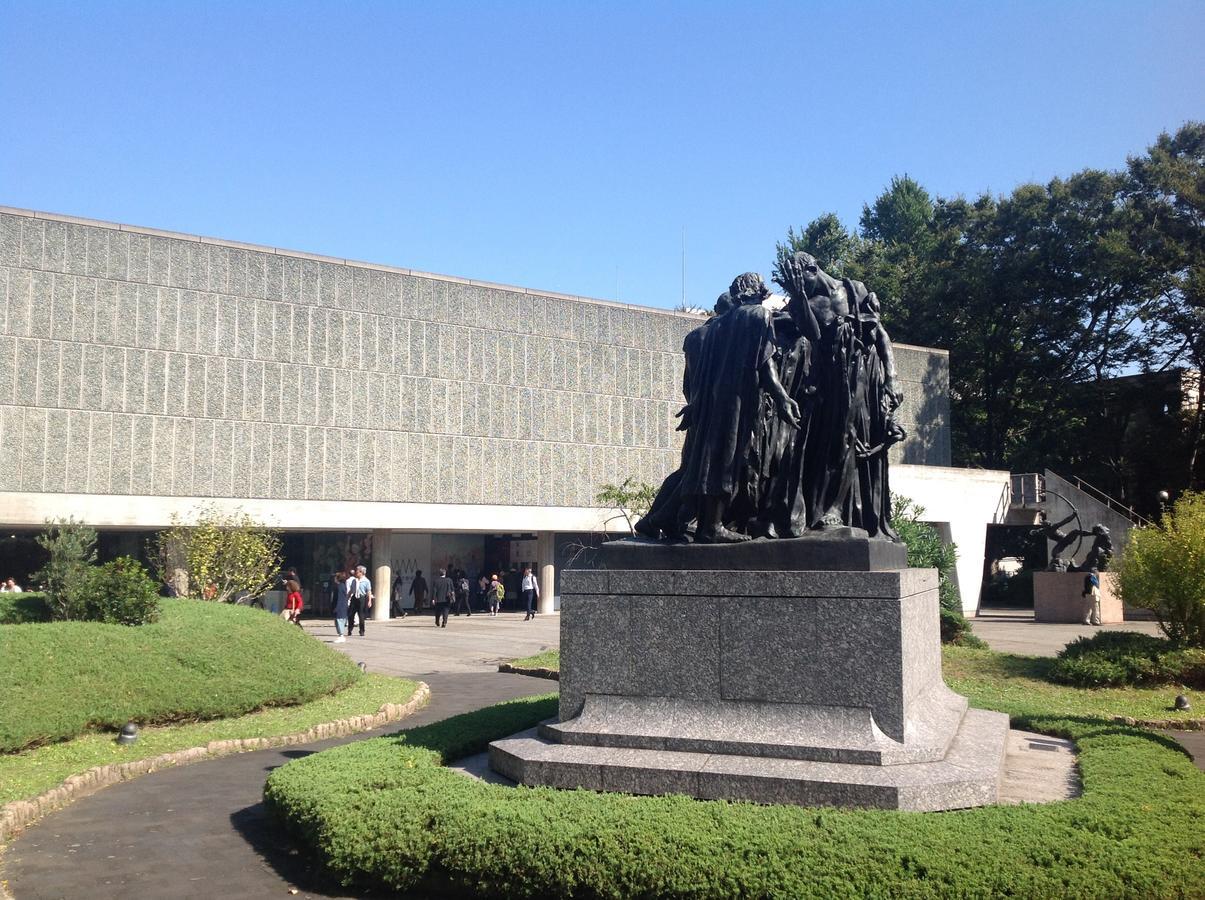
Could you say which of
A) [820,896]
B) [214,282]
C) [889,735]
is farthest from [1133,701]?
[214,282]

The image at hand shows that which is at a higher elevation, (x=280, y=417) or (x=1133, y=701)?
(x=280, y=417)

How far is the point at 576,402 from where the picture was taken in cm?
3881

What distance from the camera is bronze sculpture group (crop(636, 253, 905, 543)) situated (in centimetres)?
862

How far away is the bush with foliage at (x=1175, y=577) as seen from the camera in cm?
1670

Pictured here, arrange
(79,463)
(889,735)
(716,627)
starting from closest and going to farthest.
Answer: (889,735), (716,627), (79,463)

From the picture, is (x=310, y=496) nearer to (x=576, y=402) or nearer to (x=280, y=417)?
(x=280, y=417)

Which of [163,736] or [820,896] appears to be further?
[163,736]

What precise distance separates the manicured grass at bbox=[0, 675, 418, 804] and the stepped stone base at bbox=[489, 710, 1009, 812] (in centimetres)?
457

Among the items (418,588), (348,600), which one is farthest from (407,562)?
(348,600)

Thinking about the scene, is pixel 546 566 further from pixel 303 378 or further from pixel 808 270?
pixel 808 270

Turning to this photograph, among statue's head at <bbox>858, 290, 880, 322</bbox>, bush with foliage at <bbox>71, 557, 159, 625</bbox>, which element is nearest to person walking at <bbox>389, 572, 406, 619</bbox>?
bush with foliage at <bbox>71, 557, 159, 625</bbox>

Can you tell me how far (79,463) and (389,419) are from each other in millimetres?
9344

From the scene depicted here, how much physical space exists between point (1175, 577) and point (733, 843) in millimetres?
13820

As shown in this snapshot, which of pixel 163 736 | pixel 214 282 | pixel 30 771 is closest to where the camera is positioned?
pixel 30 771
